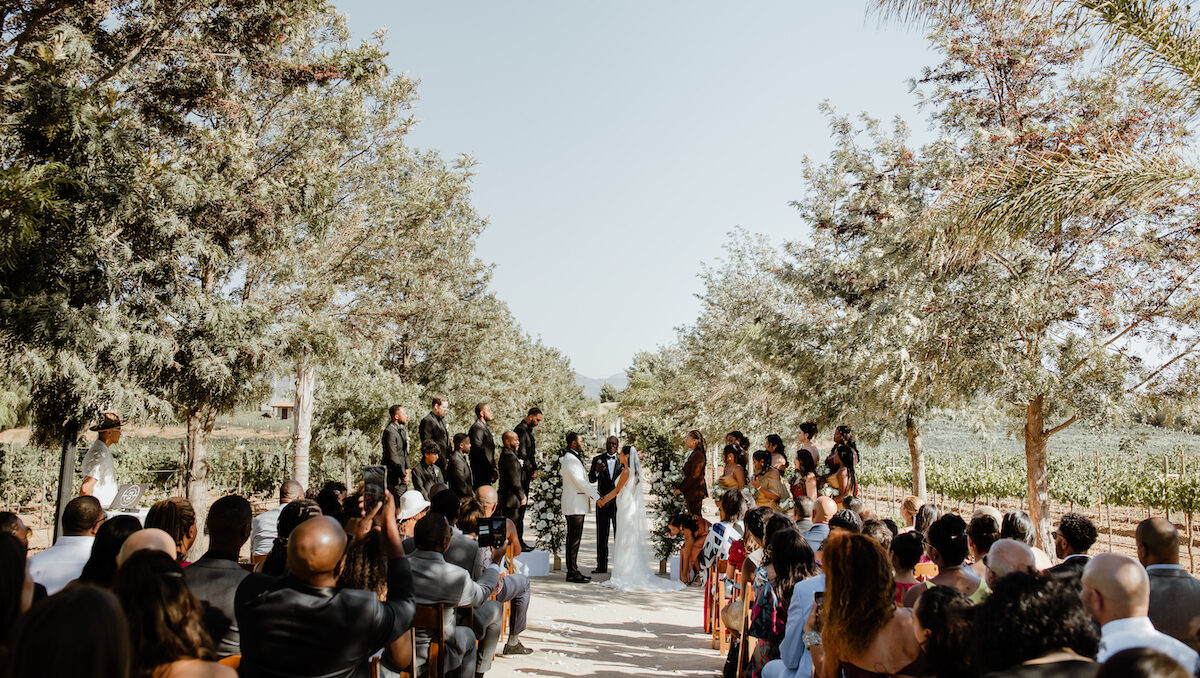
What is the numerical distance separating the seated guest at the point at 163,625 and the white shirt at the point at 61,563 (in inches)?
81.7

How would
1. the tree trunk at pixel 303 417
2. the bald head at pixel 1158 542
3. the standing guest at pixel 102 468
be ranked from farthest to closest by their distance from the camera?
the tree trunk at pixel 303 417
the standing guest at pixel 102 468
the bald head at pixel 1158 542

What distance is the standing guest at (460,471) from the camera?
10195mm

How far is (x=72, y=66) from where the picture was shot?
8.77 meters

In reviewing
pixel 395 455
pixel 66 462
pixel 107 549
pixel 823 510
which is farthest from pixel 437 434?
pixel 107 549

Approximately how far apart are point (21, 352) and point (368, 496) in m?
5.84

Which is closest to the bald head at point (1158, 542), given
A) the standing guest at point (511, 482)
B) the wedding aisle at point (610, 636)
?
the wedding aisle at point (610, 636)

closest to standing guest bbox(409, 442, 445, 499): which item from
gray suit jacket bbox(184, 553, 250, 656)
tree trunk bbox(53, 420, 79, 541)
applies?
tree trunk bbox(53, 420, 79, 541)

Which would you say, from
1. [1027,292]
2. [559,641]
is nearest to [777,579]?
[559,641]

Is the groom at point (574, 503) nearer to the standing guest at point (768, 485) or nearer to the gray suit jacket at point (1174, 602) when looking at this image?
the standing guest at point (768, 485)

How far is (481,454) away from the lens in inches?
433

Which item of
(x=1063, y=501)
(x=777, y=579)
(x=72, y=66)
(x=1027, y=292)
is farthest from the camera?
(x=1063, y=501)

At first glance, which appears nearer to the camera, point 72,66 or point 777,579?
point 777,579

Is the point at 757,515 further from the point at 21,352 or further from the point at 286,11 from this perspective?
the point at 286,11

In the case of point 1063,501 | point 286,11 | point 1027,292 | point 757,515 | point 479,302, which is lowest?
point 1063,501
